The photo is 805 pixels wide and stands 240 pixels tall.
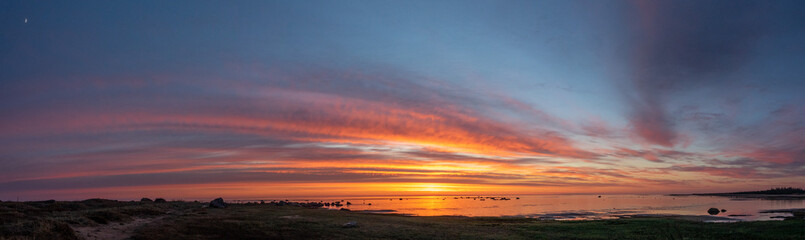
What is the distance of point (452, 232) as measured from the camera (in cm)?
3500

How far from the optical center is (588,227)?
3925 centimetres

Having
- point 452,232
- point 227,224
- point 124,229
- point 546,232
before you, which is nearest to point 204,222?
point 227,224

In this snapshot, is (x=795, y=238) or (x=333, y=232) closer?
(x=795, y=238)

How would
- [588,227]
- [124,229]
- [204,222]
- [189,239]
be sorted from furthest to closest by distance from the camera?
1. [588,227]
2. [204,222]
3. [124,229]
4. [189,239]

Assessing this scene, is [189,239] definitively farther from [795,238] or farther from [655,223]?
[655,223]

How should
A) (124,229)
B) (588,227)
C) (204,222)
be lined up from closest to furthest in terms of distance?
(124,229), (204,222), (588,227)

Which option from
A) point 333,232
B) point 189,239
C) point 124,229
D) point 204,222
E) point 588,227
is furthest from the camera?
point 588,227

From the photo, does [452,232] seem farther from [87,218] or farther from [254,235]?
[87,218]

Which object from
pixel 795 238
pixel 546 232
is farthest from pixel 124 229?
pixel 795 238

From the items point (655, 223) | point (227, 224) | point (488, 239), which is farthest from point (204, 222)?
point (655, 223)

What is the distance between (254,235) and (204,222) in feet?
29.4

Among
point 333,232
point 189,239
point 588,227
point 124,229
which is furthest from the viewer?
point 588,227

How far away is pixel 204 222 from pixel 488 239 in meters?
26.3

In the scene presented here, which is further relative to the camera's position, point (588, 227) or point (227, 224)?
point (588, 227)
